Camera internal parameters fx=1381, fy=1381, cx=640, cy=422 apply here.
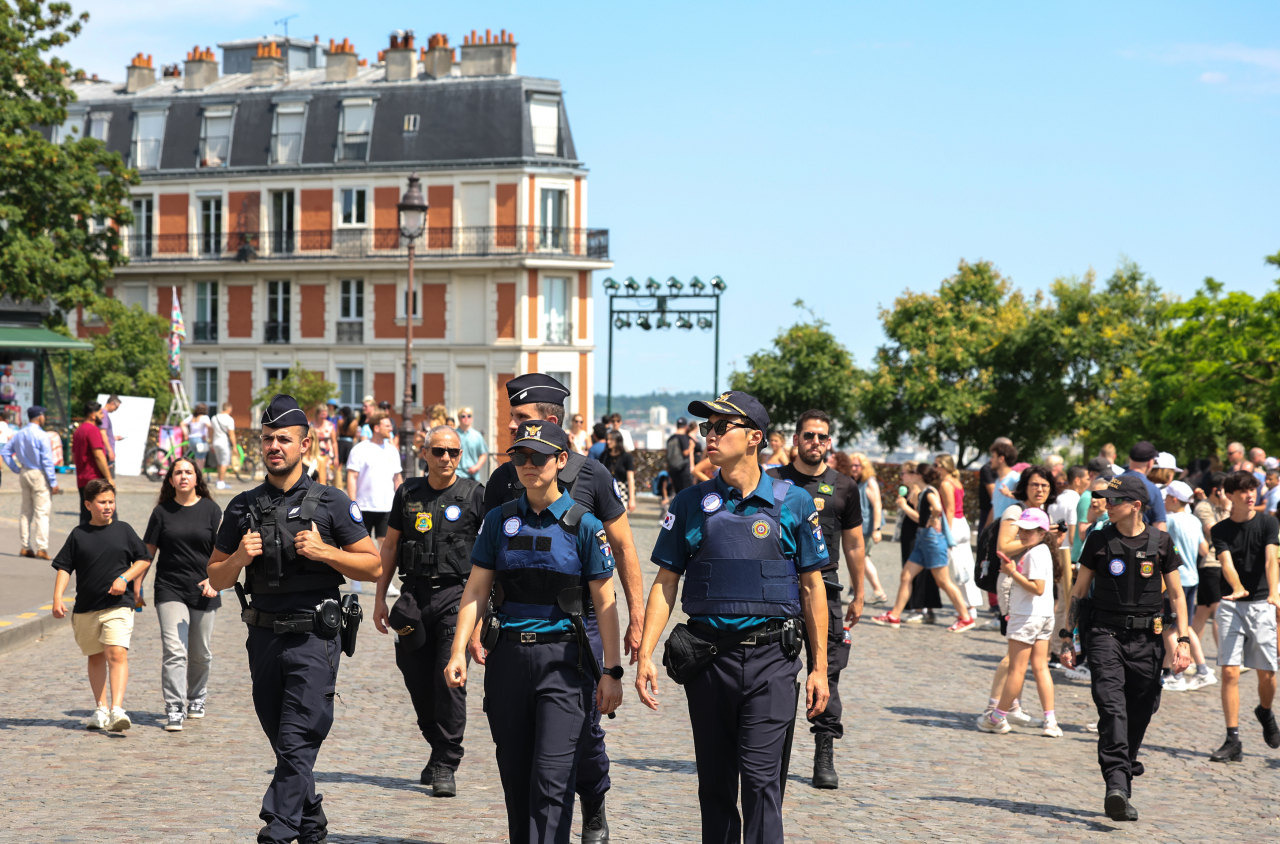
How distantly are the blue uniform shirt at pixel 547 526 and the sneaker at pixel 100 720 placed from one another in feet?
13.1

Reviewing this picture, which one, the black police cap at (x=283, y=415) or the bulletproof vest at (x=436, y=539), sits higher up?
the black police cap at (x=283, y=415)

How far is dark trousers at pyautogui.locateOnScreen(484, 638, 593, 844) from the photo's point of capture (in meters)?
5.07

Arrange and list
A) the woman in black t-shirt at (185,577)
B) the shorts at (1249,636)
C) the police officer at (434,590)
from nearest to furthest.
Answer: the police officer at (434,590)
the woman in black t-shirt at (185,577)
the shorts at (1249,636)

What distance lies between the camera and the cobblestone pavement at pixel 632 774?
6410 mm

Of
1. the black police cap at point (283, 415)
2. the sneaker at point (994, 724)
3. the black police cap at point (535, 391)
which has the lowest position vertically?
the sneaker at point (994, 724)

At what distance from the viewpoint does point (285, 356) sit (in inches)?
2023

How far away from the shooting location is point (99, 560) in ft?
27.6

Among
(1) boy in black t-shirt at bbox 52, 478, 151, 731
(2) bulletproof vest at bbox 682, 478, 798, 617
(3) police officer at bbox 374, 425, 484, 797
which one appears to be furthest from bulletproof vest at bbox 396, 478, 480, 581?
(1) boy in black t-shirt at bbox 52, 478, 151, 731

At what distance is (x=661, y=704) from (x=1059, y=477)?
520 cm

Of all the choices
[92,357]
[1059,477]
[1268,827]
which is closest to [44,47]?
[92,357]

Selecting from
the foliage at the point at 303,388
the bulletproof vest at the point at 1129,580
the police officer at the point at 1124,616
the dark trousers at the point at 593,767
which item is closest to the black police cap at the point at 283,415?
the dark trousers at the point at 593,767

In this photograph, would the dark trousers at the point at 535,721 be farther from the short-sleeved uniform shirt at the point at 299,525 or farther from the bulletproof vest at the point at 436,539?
the bulletproof vest at the point at 436,539

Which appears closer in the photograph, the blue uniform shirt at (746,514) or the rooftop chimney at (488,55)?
the blue uniform shirt at (746,514)

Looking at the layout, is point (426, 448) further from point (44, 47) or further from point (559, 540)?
point (44, 47)
